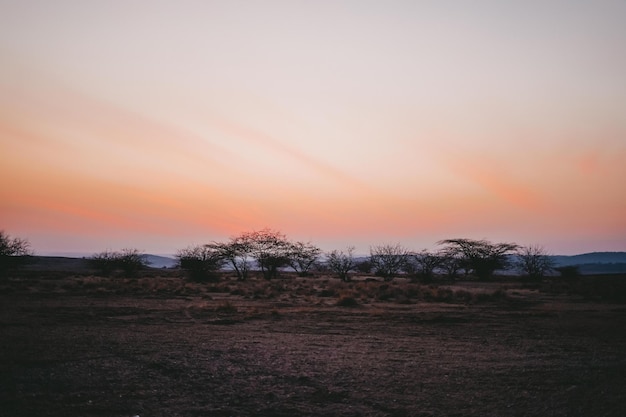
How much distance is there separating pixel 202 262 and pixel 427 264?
2586cm

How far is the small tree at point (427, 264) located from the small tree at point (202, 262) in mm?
23062

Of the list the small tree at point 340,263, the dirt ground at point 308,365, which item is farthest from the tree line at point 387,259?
the dirt ground at point 308,365

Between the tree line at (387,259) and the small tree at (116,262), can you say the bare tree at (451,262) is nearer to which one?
the tree line at (387,259)

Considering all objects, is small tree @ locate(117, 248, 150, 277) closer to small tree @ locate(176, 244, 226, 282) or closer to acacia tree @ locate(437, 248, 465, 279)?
small tree @ locate(176, 244, 226, 282)

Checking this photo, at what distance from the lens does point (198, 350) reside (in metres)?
11.3

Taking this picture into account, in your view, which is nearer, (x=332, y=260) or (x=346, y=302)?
(x=346, y=302)

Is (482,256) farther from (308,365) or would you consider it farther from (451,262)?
(308,365)

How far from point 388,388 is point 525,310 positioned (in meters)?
16.8

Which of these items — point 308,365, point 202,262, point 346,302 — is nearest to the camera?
point 308,365

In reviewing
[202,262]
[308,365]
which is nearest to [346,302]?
[308,365]

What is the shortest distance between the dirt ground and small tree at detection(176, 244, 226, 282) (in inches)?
1351

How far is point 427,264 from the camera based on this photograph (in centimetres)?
5769

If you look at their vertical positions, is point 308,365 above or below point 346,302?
above

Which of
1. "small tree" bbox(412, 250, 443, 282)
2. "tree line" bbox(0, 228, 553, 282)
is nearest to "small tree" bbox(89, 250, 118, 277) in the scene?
"tree line" bbox(0, 228, 553, 282)
